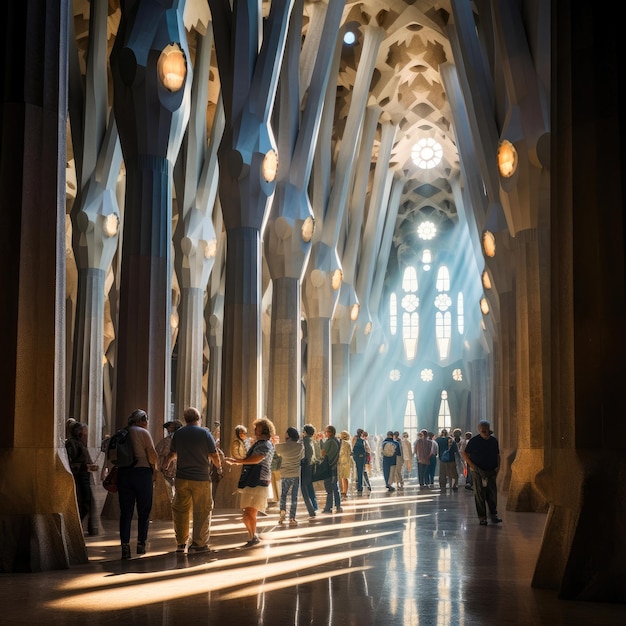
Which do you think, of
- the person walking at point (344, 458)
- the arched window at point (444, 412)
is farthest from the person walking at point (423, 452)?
the arched window at point (444, 412)

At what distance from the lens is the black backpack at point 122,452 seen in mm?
7473

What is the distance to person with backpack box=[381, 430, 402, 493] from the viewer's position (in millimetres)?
18328

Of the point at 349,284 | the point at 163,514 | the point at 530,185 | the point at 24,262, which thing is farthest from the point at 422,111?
the point at 24,262

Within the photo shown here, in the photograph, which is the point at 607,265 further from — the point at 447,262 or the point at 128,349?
the point at 447,262

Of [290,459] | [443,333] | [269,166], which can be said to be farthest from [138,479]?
[443,333]

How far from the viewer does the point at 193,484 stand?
7.66 metres

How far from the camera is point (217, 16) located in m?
15.2

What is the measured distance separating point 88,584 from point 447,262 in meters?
41.1

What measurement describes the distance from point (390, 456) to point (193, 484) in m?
11.6

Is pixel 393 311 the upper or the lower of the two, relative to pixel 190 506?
upper

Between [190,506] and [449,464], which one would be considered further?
[449,464]

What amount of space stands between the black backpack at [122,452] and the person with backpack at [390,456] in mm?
11268

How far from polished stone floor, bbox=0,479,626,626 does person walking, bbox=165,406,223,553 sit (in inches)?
9.8

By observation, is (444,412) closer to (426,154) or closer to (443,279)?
(443,279)
